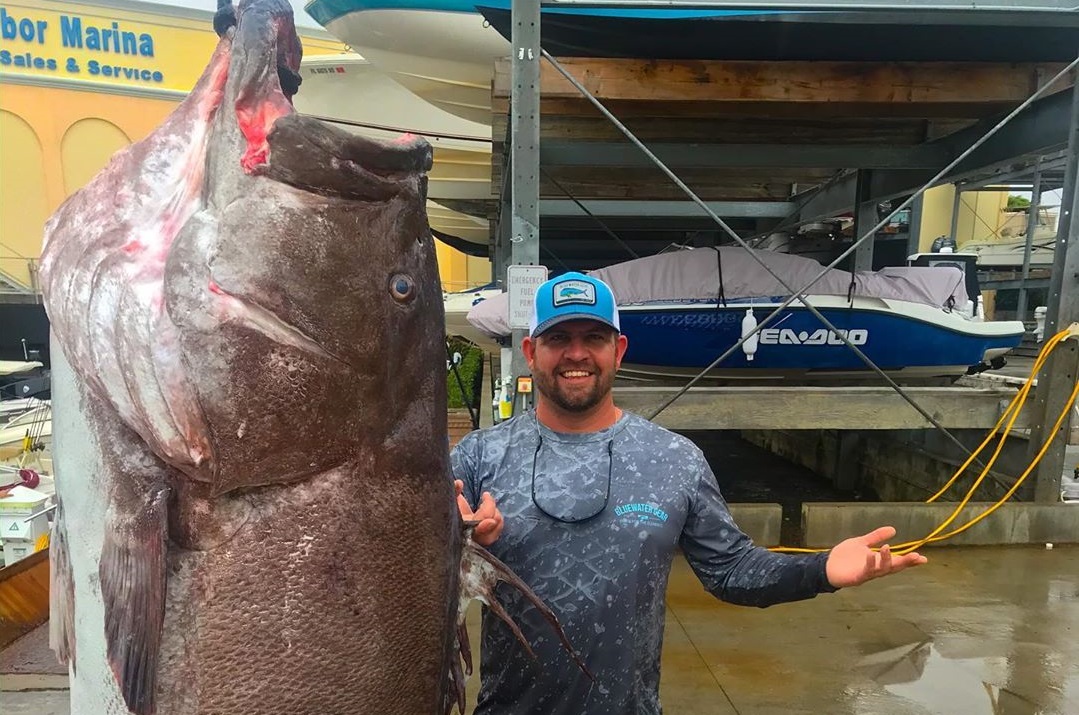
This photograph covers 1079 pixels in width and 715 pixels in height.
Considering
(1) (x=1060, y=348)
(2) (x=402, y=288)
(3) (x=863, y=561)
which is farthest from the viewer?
(1) (x=1060, y=348)

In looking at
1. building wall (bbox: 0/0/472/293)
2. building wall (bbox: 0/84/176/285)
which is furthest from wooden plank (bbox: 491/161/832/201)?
building wall (bbox: 0/84/176/285)

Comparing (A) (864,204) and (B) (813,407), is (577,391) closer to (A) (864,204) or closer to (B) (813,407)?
(B) (813,407)

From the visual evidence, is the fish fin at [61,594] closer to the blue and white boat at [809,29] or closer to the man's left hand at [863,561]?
the man's left hand at [863,561]

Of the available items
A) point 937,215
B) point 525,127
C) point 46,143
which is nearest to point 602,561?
point 525,127

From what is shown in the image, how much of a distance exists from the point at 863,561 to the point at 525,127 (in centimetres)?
333

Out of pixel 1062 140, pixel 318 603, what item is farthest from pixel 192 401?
pixel 1062 140

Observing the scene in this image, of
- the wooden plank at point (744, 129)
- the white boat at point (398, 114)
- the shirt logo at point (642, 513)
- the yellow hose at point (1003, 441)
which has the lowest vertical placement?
the yellow hose at point (1003, 441)

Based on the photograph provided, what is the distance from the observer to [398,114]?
12344 mm

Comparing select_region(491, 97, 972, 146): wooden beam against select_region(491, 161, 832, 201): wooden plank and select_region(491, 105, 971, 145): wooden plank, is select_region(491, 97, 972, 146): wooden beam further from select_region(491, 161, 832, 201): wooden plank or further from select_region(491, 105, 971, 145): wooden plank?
select_region(491, 161, 832, 201): wooden plank

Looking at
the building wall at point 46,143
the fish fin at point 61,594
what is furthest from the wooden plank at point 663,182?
the building wall at point 46,143

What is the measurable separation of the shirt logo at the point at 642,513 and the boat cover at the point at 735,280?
3879mm

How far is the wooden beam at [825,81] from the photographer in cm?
478

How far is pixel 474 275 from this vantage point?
28750 mm

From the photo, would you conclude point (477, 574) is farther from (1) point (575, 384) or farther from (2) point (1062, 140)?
(2) point (1062, 140)
